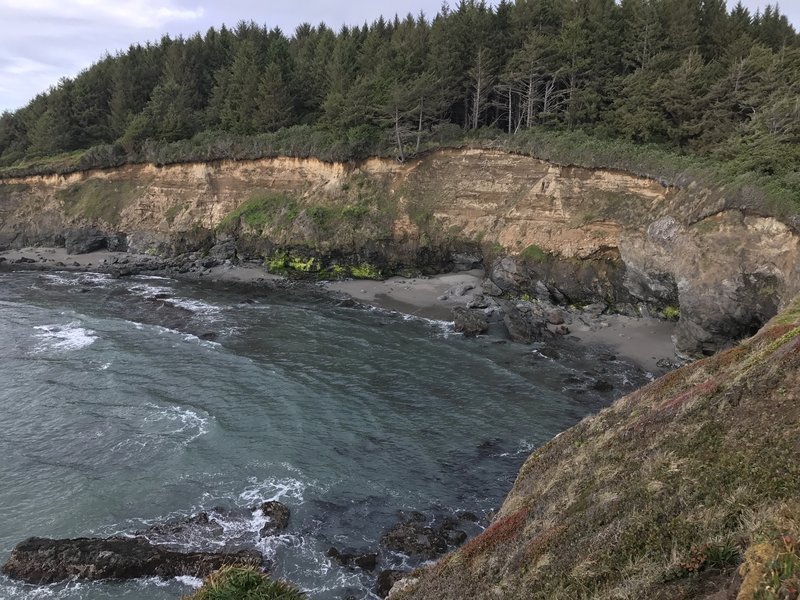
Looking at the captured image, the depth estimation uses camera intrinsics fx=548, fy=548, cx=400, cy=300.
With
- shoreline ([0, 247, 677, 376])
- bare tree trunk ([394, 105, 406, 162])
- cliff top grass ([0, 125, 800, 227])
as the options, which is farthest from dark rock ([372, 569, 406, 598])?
bare tree trunk ([394, 105, 406, 162])

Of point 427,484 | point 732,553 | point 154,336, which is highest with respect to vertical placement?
point 732,553

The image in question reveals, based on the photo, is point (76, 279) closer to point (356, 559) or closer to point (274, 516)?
point (274, 516)

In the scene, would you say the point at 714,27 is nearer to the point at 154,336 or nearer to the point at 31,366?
the point at 154,336

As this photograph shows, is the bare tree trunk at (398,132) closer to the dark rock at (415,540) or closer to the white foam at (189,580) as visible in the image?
the dark rock at (415,540)

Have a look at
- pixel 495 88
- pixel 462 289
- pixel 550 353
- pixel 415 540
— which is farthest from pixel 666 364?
pixel 495 88

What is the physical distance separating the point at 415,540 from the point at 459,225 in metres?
35.4

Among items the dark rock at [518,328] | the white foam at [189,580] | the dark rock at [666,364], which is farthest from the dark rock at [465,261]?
the white foam at [189,580]

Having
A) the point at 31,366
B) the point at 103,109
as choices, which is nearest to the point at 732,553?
the point at 31,366

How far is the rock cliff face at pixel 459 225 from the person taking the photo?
102 ft

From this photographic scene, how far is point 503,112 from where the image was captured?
57.9 meters

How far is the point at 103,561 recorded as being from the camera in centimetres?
1656

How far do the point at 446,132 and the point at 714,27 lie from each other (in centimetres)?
2747

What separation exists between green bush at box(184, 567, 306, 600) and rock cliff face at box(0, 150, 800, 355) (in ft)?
92.4

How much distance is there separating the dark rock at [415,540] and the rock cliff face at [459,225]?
2117 cm
